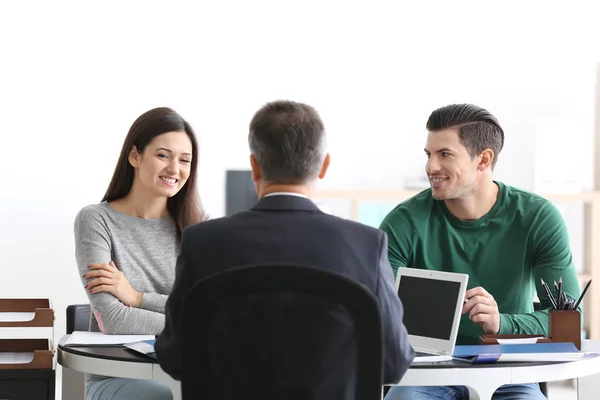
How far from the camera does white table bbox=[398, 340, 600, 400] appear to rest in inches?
78.4

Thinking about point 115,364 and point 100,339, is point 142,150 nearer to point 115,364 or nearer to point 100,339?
point 100,339

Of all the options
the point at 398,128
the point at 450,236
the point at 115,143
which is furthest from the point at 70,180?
the point at 450,236

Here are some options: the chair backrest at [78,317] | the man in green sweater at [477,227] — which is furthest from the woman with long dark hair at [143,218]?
the man in green sweater at [477,227]

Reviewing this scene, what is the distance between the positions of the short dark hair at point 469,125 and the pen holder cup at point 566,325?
695mm

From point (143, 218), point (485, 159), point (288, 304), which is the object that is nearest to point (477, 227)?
point (485, 159)

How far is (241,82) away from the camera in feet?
16.7

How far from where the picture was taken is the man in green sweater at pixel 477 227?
2.67 m

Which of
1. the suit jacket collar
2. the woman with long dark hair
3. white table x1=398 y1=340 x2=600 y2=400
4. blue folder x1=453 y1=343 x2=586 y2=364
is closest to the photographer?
the suit jacket collar

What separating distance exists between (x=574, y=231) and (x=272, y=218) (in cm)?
401

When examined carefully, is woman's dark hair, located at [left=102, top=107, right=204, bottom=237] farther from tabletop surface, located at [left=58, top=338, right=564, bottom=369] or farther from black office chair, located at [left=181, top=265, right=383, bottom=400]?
black office chair, located at [left=181, top=265, right=383, bottom=400]

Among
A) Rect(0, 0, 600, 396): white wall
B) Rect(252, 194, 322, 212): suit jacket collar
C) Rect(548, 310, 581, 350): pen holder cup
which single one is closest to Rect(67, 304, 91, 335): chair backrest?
Rect(252, 194, 322, 212): suit jacket collar

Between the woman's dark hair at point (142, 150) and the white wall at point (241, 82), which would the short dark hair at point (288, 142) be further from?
the white wall at point (241, 82)

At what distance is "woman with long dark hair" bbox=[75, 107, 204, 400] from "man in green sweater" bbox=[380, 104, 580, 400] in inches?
27.9

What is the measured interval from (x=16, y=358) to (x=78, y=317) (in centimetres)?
43
